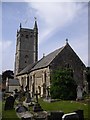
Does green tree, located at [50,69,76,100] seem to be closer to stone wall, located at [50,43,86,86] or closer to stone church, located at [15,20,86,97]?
stone church, located at [15,20,86,97]

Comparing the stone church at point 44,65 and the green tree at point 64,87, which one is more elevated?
the stone church at point 44,65

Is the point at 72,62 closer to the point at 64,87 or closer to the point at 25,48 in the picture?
the point at 64,87

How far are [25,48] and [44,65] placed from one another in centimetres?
2331

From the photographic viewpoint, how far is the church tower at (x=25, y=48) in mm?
62000

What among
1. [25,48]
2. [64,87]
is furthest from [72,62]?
[25,48]

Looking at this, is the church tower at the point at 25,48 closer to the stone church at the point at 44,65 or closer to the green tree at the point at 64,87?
the stone church at the point at 44,65

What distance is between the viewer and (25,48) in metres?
63.2

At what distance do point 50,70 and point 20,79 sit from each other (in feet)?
63.5

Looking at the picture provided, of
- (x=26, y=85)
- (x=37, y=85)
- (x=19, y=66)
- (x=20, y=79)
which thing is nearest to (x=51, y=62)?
(x=37, y=85)

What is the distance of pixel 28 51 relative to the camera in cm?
6322

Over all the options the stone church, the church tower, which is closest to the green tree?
the stone church

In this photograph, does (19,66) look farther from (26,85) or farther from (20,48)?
(26,85)

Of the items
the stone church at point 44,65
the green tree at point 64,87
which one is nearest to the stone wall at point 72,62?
the stone church at point 44,65

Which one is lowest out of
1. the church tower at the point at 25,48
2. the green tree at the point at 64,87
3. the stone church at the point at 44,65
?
the green tree at the point at 64,87
